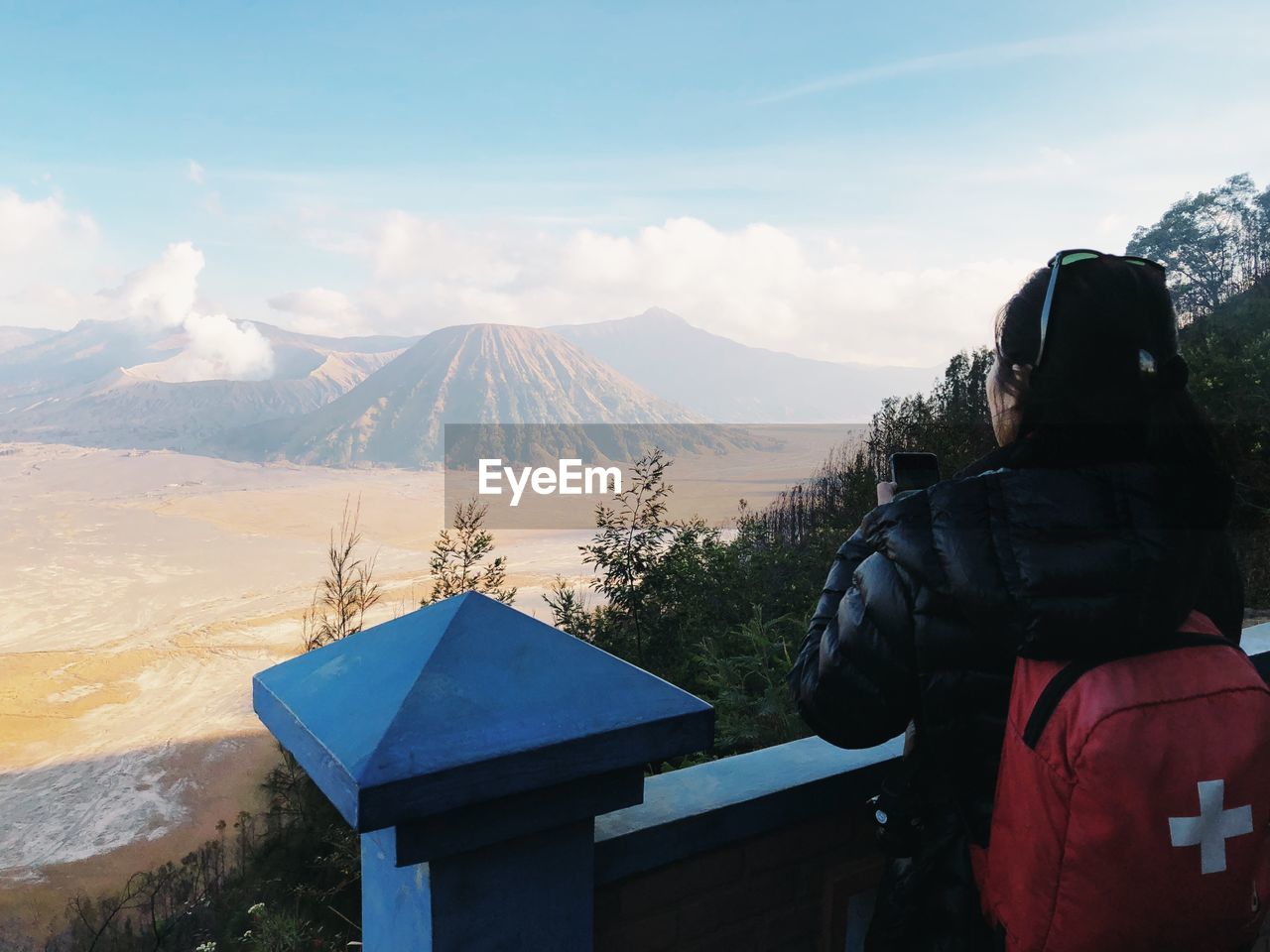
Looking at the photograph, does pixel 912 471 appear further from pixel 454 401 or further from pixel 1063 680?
pixel 454 401

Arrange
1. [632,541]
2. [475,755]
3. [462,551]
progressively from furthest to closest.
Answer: [462,551] → [632,541] → [475,755]

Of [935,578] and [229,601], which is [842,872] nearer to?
[935,578]

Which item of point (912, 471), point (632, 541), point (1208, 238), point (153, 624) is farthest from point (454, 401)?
point (912, 471)

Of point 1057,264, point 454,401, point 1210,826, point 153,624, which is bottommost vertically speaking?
point 153,624

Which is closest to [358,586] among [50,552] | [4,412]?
[50,552]

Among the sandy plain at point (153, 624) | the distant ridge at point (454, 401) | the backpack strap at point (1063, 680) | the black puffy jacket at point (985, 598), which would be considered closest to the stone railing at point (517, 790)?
the black puffy jacket at point (985, 598)

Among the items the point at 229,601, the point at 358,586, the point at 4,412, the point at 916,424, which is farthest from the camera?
A: the point at 4,412

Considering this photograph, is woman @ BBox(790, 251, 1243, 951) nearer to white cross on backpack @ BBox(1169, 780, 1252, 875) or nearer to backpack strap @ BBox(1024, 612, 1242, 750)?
backpack strap @ BBox(1024, 612, 1242, 750)
